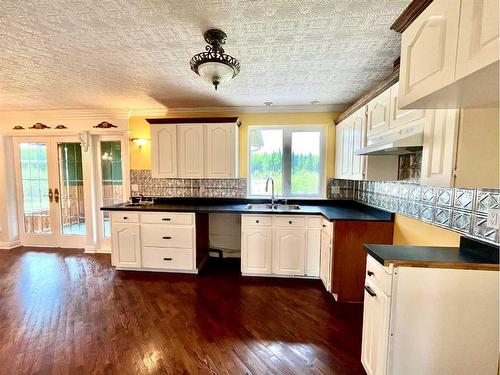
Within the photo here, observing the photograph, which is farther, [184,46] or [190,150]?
[190,150]

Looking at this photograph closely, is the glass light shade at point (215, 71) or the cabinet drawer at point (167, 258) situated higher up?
the glass light shade at point (215, 71)

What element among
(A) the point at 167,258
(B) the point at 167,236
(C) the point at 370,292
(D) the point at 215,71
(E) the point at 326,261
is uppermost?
(D) the point at 215,71

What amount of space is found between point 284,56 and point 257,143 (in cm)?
167

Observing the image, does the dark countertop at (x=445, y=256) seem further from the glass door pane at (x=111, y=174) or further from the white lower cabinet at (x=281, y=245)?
the glass door pane at (x=111, y=174)

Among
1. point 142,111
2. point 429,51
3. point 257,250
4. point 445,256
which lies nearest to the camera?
point 429,51

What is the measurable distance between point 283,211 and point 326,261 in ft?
2.43

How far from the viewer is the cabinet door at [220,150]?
3.25 metres

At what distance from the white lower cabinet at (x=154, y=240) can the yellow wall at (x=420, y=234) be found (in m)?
2.29

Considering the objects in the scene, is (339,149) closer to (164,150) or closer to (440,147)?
(440,147)

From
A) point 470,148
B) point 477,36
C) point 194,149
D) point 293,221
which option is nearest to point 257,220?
point 293,221

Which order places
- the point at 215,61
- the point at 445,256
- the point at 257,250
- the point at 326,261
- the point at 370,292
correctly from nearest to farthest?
the point at 445,256 < the point at 370,292 < the point at 215,61 < the point at 326,261 < the point at 257,250

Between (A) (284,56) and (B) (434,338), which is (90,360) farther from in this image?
(A) (284,56)

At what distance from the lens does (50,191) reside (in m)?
4.01

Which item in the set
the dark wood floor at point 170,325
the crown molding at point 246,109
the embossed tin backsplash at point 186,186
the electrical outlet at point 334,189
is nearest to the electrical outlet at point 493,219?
the dark wood floor at point 170,325
